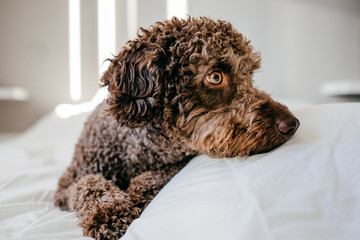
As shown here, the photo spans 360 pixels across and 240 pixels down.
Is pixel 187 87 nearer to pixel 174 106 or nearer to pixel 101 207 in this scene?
pixel 174 106

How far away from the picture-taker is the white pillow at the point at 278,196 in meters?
0.63

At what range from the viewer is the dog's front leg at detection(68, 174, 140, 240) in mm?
913

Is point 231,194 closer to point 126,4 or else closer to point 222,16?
point 222,16

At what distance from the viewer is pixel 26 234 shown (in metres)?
0.93

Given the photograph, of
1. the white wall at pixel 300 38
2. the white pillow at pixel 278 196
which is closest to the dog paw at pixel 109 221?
the white pillow at pixel 278 196

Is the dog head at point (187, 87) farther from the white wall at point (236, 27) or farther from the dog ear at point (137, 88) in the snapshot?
the white wall at point (236, 27)

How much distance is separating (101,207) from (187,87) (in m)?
0.49

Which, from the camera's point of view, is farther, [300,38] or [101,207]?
[300,38]

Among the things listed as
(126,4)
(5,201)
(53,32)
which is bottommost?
(5,201)

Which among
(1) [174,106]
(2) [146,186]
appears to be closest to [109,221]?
(2) [146,186]

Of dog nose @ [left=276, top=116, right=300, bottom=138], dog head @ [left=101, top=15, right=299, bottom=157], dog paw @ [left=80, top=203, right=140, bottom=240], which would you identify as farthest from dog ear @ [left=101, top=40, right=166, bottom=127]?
dog nose @ [left=276, top=116, right=300, bottom=138]

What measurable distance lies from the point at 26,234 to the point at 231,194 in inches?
26.0

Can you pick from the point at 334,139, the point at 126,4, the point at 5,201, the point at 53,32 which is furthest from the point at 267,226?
the point at 53,32

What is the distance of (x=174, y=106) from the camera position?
1072 millimetres
